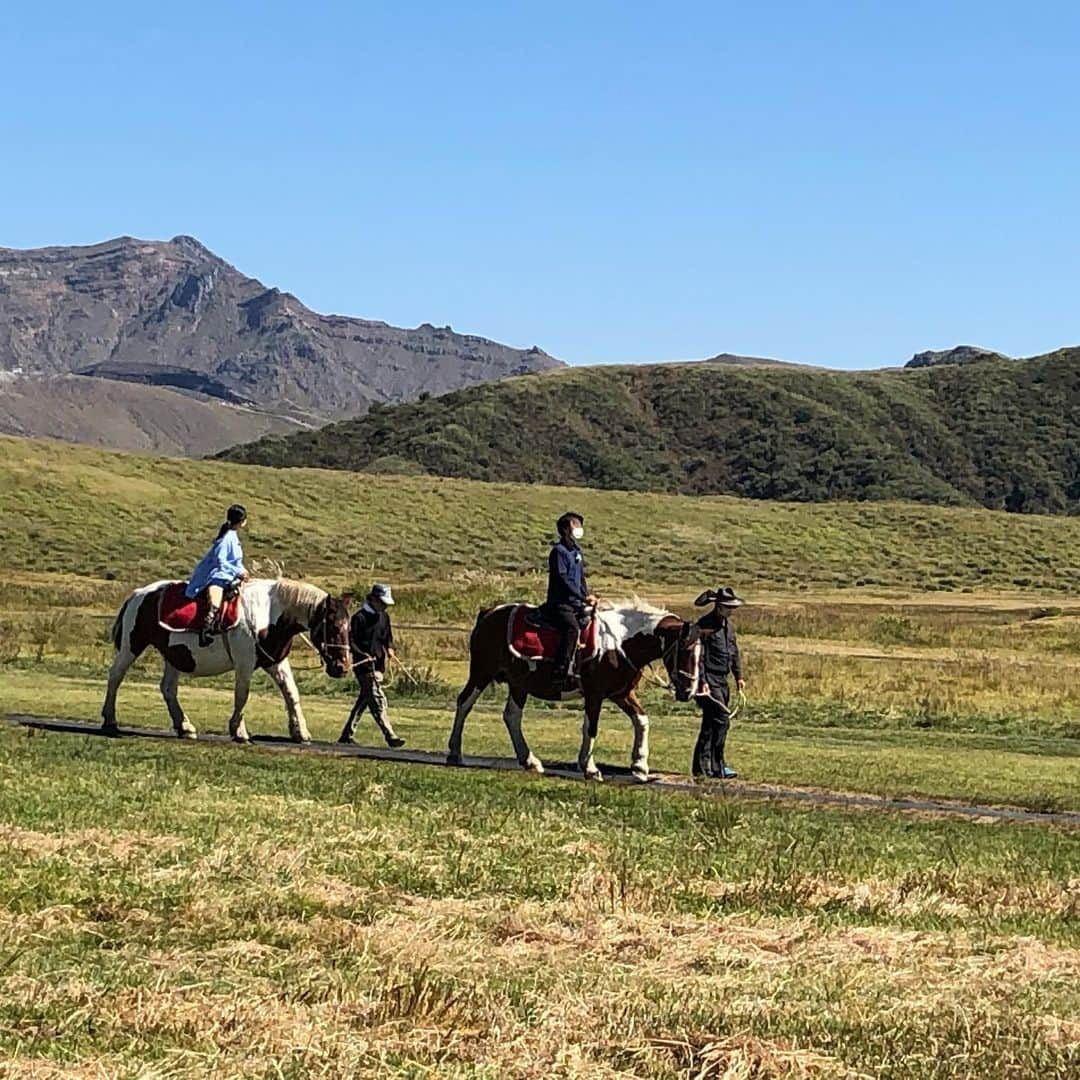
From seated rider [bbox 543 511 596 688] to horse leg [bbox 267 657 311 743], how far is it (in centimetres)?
369

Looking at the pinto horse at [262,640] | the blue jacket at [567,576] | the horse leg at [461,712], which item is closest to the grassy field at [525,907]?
the horse leg at [461,712]

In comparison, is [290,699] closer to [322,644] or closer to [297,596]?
[322,644]

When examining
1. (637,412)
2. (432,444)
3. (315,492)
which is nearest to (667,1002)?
(315,492)

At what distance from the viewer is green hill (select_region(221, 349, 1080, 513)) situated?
161500 mm

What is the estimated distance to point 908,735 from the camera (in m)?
27.1

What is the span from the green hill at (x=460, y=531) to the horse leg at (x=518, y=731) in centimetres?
4750

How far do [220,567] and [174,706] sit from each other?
1.88m

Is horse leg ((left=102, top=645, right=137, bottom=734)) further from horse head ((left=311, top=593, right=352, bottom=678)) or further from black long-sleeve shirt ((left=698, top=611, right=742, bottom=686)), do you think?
black long-sleeve shirt ((left=698, top=611, right=742, bottom=686))

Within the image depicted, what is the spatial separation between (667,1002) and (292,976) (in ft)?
5.87

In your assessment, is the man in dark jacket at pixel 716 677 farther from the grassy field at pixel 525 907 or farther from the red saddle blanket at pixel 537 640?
the red saddle blanket at pixel 537 640

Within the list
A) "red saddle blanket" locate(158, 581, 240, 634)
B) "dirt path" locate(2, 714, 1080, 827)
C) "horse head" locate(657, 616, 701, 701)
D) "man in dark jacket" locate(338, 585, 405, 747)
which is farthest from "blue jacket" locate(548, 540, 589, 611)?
"red saddle blanket" locate(158, 581, 240, 634)

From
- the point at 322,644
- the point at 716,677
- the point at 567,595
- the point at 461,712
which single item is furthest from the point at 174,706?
the point at 716,677

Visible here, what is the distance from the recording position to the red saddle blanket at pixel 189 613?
1975 centimetres

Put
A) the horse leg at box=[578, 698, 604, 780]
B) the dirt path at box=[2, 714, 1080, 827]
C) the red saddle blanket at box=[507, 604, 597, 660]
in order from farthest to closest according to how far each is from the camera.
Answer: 1. the red saddle blanket at box=[507, 604, 597, 660]
2. the horse leg at box=[578, 698, 604, 780]
3. the dirt path at box=[2, 714, 1080, 827]
